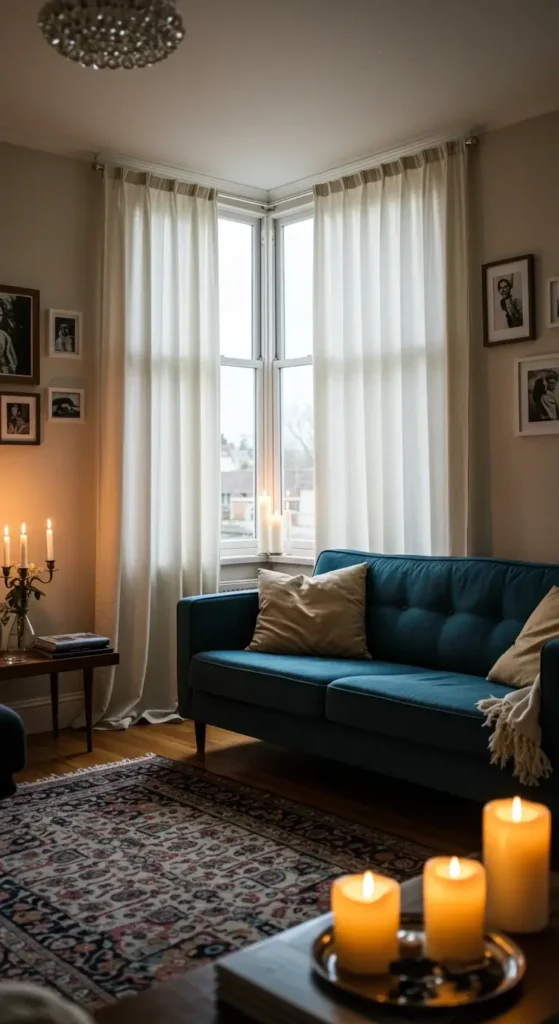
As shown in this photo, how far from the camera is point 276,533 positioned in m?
5.31

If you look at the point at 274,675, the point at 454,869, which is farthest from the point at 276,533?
the point at 454,869

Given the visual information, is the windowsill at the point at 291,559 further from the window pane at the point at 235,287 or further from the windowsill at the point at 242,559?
the window pane at the point at 235,287

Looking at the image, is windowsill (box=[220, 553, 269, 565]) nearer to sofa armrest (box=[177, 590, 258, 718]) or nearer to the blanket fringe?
sofa armrest (box=[177, 590, 258, 718])

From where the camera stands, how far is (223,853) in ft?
9.95

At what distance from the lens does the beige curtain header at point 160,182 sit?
477 centimetres

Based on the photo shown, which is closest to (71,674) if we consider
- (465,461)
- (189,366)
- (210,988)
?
(189,366)

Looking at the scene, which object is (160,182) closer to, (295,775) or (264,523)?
(264,523)

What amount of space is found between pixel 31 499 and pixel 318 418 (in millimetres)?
1464

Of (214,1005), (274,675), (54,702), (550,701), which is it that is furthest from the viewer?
(54,702)

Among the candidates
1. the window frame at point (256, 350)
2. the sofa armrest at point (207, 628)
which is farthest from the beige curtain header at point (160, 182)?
the sofa armrest at point (207, 628)

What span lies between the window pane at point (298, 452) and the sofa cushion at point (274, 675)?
4.44ft

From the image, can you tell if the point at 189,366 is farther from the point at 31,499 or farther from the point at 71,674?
the point at 71,674

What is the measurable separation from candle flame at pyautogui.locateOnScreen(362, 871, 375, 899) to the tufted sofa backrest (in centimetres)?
223

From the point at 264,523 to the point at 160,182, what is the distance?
1835 mm
